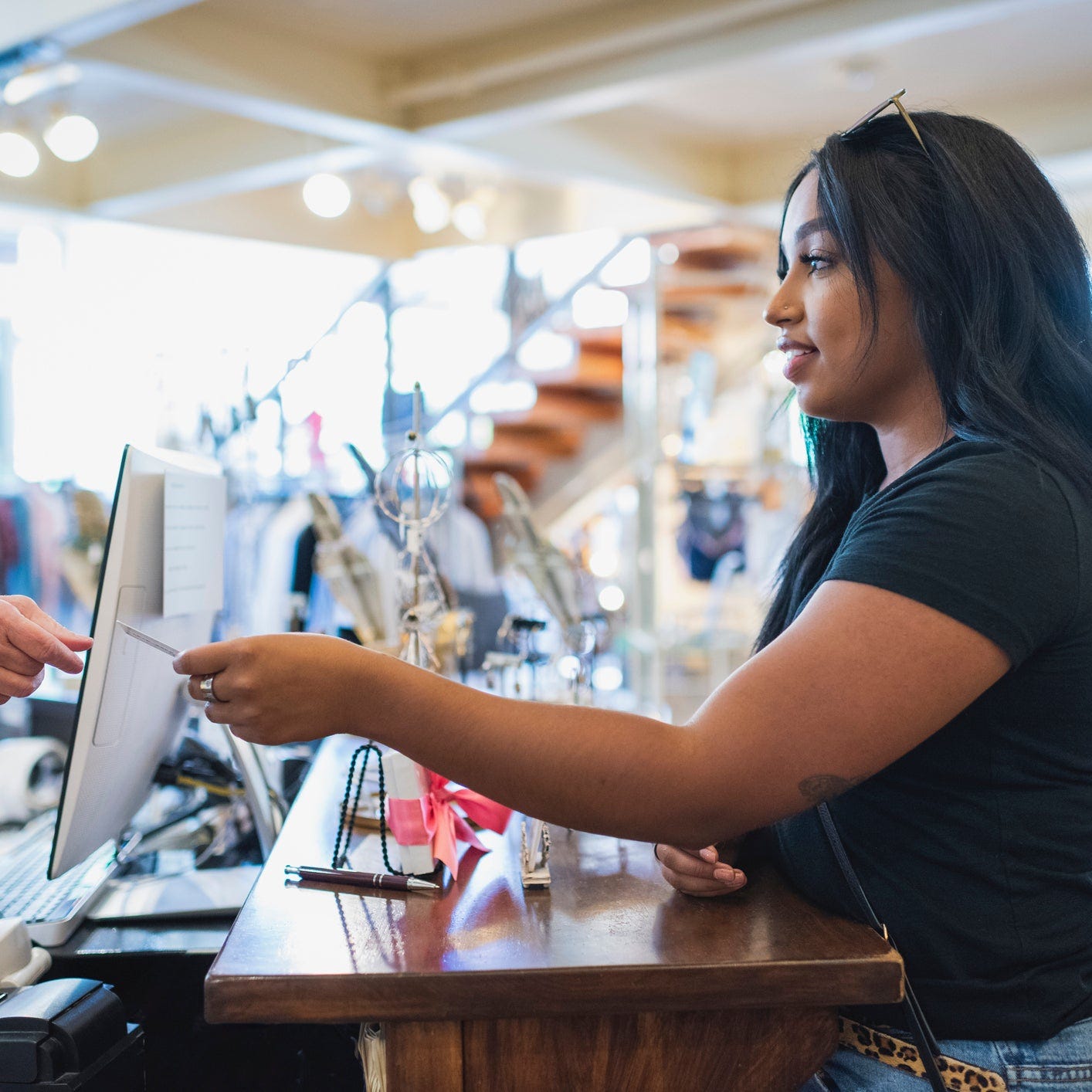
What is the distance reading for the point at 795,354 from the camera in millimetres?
1151

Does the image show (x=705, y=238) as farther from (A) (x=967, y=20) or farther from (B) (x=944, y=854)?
(B) (x=944, y=854)

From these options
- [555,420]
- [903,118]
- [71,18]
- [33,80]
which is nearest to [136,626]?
[903,118]

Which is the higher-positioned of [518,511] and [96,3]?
[96,3]

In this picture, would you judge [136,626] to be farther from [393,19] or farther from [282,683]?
[393,19]

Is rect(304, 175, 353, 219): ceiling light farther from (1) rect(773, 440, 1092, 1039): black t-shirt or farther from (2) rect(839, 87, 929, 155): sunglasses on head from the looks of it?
(1) rect(773, 440, 1092, 1039): black t-shirt

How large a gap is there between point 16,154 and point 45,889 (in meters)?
3.26

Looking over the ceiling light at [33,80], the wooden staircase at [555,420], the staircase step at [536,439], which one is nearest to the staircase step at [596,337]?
the wooden staircase at [555,420]

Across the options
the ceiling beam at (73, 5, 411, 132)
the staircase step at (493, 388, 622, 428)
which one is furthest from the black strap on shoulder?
the staircase step at (493, 388, 622, 428)

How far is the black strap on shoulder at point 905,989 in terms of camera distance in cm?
91

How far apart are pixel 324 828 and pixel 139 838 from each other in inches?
18.6

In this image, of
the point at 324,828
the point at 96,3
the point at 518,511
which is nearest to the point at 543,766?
the point at 324,828

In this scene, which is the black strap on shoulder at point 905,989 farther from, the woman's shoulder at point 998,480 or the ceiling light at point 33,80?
the ceiling light at point 33,80

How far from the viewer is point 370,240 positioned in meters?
5.88

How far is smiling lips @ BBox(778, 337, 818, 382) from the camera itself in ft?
3.71
